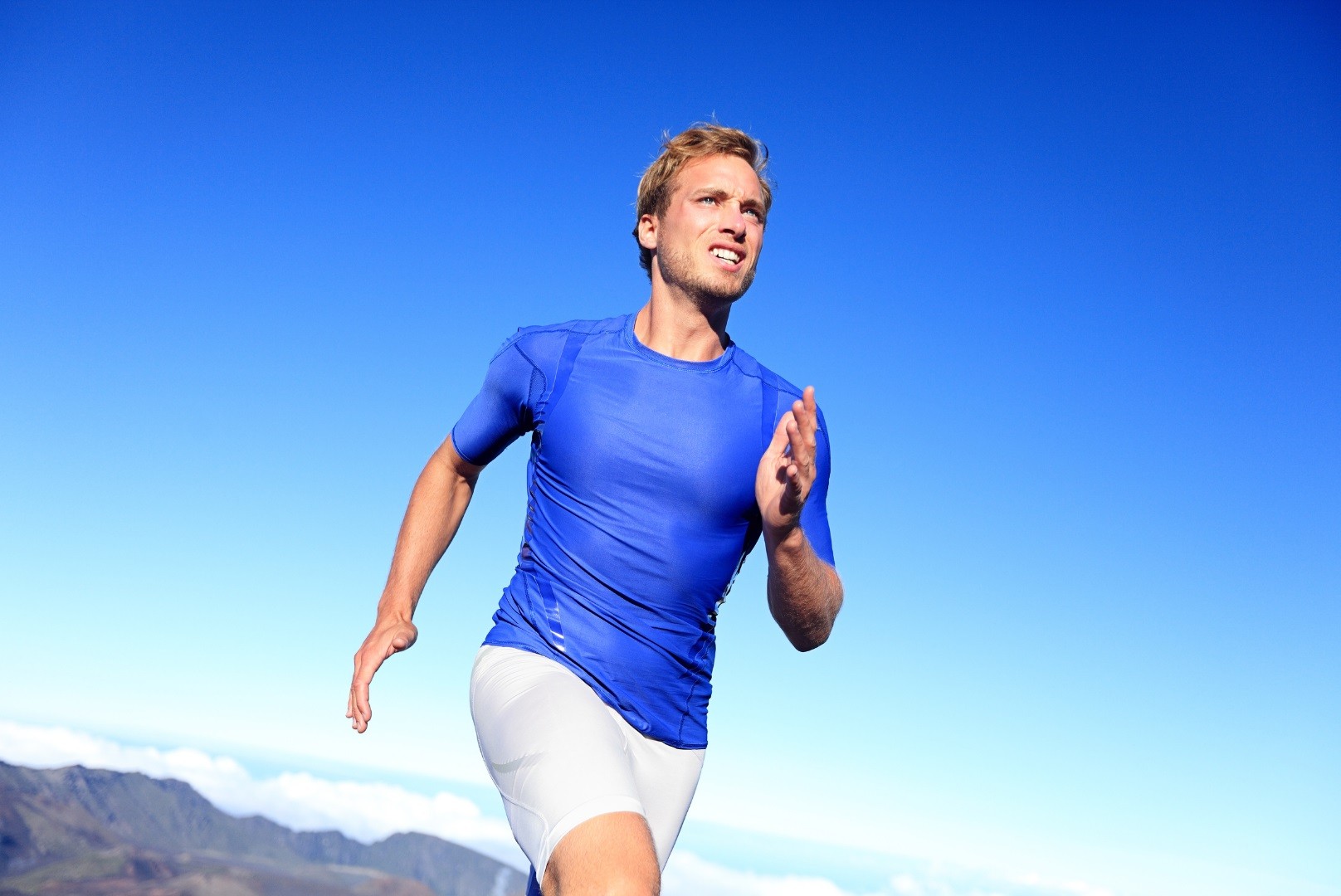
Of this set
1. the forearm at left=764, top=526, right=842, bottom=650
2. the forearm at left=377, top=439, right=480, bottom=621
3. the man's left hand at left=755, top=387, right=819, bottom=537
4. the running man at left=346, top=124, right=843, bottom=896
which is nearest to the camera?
the man's left hand at left=755, top=387, right=819, bottom=537

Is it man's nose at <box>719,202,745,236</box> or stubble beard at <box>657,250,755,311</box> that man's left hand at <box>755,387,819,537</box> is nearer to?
stubble beard at <box>657,250,755,311</box>

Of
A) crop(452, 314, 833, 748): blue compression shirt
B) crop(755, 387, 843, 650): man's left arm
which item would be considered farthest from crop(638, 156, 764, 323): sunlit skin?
crop(755, 387, 843, 650): man's left arm

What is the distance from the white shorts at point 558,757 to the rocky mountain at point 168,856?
103 m

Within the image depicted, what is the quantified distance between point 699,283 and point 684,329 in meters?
0.21

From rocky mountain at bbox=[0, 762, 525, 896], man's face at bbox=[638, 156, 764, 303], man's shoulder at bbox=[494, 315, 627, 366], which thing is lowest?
rocky mountain at bbox=[0, 762, 525, 896]

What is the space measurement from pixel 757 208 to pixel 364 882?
365 ft

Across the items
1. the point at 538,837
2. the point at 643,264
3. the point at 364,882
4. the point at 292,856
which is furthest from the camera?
the point at 292,856

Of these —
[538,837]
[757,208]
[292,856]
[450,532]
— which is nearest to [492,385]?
[450,532]

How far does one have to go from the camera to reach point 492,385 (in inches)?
183

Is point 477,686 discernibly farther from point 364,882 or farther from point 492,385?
point 364,882

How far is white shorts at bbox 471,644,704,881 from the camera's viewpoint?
325 centimetres

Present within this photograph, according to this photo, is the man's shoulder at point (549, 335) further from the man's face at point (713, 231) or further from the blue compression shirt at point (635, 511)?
the man's face at point (713, 231)

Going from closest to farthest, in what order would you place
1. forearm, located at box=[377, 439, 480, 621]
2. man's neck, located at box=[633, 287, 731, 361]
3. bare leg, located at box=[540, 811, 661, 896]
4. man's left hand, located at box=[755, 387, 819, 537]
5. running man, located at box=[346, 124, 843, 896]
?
bare leg, located at box=[540, 811, 661, 896]
man's left hand, located at box=[755, 387, 819, 537]
running man, located at box=[346, 124, 843, 896]
forearm, located at box=[377, 439, 480, 621]
man's neck, located at box=[633, 287, 731, 361]

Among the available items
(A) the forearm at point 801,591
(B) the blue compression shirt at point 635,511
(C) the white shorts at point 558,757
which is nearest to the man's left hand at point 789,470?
(A) the forearm at point 801,591
